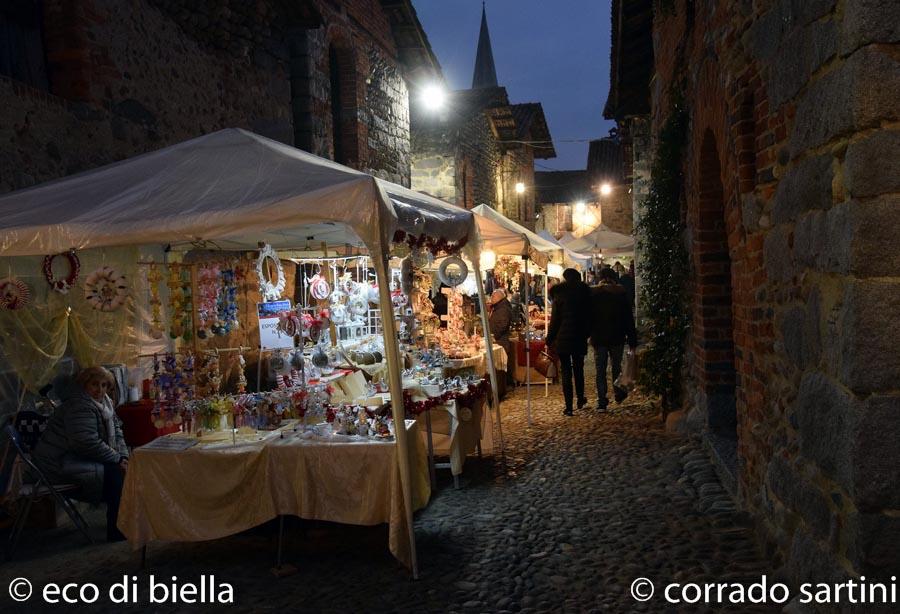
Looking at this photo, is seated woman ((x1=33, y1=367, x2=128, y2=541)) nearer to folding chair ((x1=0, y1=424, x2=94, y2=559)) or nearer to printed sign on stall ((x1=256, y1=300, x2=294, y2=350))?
folding chair ((x1=0, y1=424, x2=94, y2=559))

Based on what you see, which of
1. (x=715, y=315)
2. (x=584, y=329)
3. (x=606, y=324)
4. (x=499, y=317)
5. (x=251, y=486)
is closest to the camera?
(x=251, y=486)

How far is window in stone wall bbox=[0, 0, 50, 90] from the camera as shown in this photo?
5.46m

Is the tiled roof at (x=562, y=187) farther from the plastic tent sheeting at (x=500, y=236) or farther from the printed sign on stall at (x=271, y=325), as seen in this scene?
the printed sign on stall at (x=271, y=325)

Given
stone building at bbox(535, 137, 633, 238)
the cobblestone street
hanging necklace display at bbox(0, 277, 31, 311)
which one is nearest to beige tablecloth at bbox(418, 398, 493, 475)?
the cobblestone street

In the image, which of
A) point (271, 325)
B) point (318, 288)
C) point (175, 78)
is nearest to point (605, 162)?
point (318, 288)

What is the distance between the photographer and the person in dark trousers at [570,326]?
820 centimetres

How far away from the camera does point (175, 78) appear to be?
22.4ft

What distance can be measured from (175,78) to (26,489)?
4113 mm

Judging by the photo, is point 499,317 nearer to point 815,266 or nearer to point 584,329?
point 584,329

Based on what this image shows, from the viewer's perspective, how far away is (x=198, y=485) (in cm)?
427

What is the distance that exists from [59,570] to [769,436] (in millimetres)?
4309

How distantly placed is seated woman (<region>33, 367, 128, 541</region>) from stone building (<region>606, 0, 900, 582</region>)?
14.0ft

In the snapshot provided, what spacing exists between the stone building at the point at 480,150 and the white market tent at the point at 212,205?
459 inches

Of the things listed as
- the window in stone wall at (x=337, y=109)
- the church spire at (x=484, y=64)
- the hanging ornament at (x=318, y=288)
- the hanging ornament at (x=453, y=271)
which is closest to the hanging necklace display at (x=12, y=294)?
the hanging ornament at (x=318, y=288)
